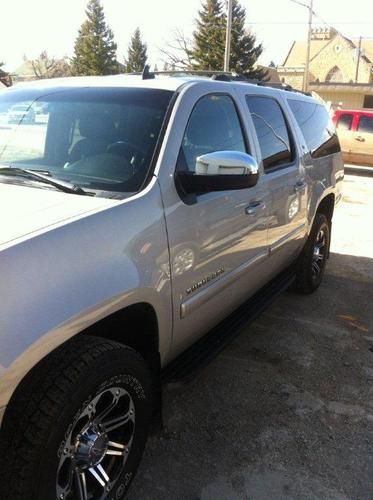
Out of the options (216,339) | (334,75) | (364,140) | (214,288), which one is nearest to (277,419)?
(216,339)

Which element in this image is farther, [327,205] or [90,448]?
[327,205]

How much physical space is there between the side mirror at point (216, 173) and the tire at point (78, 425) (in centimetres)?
87

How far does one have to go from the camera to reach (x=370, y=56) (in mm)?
72438

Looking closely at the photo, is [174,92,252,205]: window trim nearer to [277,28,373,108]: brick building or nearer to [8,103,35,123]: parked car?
[8,103,35,123]: parked car

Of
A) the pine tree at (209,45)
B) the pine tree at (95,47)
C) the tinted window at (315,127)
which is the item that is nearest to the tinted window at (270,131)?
the tinted window at (315,127)

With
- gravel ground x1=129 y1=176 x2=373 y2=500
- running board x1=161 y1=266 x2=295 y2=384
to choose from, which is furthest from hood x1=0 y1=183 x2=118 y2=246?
gravel ground x1=129 y1=176 x2=373 y2=500

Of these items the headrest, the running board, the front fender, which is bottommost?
the running board

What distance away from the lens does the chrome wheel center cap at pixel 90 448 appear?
206 cm

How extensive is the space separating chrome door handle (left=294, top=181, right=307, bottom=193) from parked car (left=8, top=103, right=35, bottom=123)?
2.12 metres

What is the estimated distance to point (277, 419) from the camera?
3162 millimetres

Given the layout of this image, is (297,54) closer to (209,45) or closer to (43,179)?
(209,45)

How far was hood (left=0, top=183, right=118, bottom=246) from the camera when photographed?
189cm

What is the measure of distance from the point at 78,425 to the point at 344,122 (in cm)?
1572

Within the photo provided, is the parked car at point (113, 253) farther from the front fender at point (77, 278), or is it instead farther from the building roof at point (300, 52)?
the building roof at point (300, 52)
